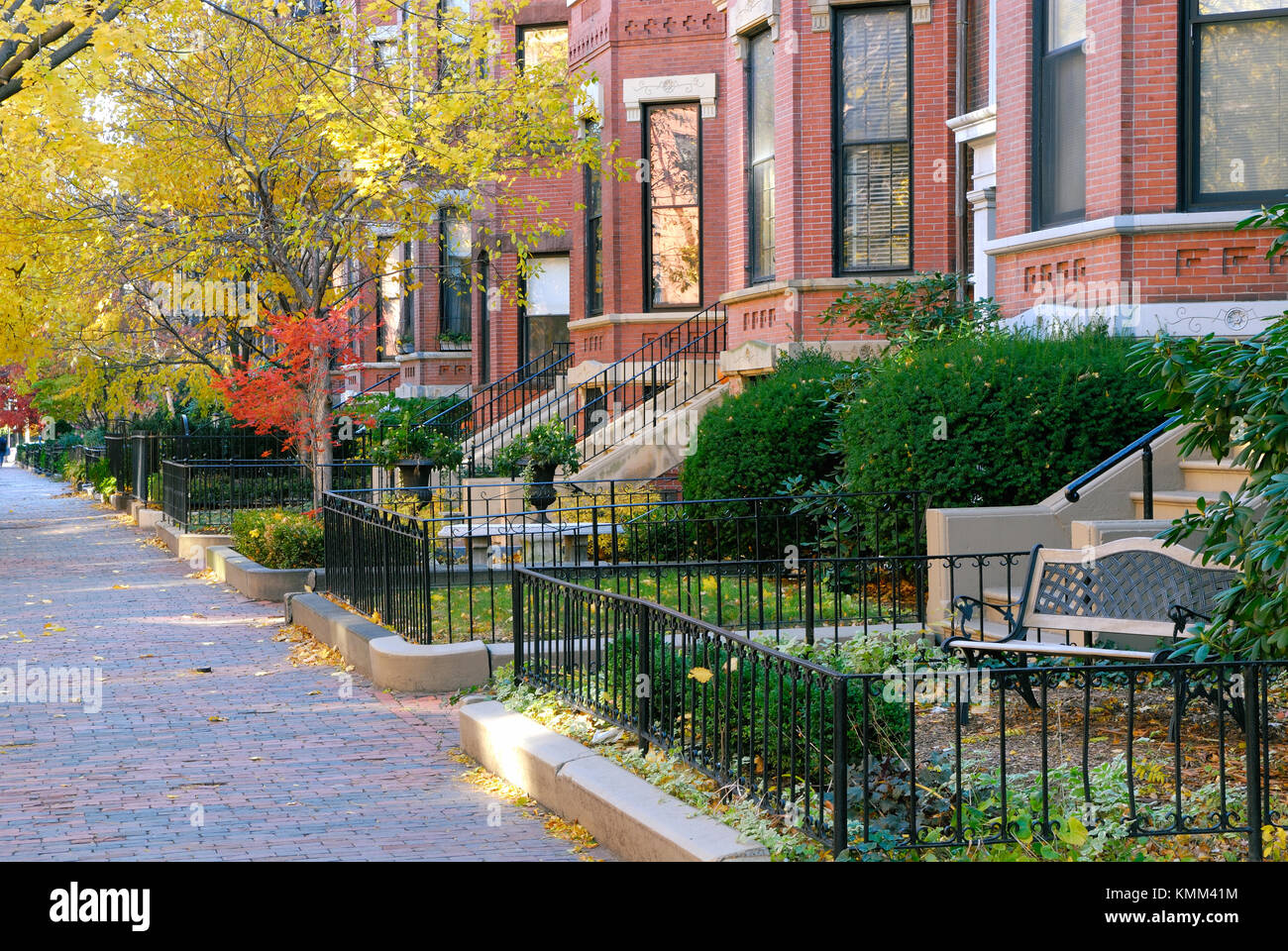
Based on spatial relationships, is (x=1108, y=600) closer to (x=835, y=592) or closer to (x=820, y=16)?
(x=835, y=592)

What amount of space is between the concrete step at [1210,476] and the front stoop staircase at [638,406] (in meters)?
6.58

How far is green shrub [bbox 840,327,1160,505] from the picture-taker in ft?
34.9

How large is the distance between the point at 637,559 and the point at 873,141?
20.9 ft

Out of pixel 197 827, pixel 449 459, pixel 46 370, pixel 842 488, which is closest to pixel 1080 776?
pixel 197 827

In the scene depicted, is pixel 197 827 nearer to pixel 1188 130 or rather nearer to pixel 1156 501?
pixel 1156 501

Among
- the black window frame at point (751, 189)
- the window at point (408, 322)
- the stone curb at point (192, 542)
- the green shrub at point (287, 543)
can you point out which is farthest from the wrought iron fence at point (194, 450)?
the black window frame at point (751, 189)

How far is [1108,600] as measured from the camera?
8.16 m

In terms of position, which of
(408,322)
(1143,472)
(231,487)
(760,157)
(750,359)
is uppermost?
(760,157)

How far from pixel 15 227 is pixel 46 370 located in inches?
655

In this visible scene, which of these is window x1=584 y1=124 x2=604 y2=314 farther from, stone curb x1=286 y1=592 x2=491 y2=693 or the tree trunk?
stone curb x1=286 y1=592 x2=491 y2=693

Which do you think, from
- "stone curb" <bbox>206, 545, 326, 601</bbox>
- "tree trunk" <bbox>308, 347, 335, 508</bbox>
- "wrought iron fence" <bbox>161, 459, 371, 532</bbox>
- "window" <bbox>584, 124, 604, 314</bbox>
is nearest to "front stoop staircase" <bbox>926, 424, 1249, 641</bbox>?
"stone curb" <bbox>206, 545, 326, 601</bbox>

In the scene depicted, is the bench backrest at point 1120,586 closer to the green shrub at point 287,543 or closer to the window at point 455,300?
the green shrub at point 287,543

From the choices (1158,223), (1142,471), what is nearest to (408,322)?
(1158,223)

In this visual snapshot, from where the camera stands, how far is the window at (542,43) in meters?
25.5
